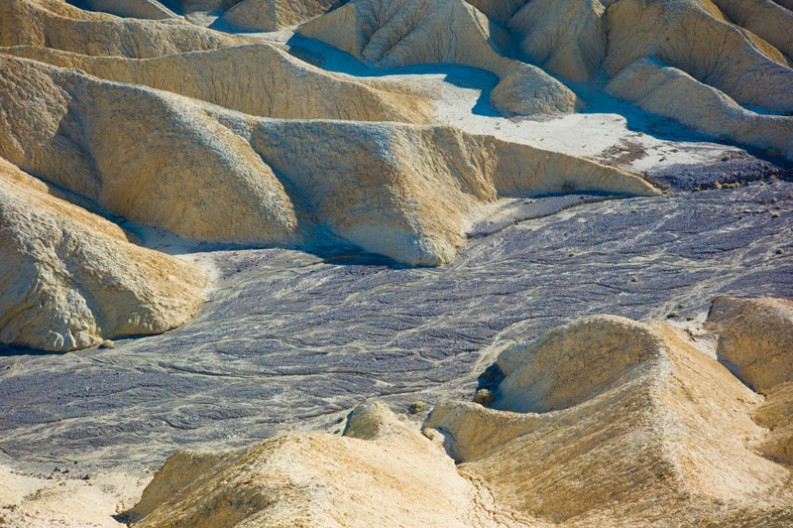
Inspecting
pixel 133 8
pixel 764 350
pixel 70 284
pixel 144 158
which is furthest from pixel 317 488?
pixel 133 8

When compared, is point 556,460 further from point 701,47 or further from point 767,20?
point 767,20

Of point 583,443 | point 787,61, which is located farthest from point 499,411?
point 787,61

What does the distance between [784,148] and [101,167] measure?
3752cm

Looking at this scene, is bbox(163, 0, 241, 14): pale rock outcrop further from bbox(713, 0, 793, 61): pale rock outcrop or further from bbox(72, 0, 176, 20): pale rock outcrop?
bbox(713, 0, 793, 61): pale rock outcrop

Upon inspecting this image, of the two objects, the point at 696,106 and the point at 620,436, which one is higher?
the point at 696,106

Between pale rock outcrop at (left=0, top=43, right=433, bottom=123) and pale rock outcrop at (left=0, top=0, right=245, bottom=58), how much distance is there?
17.0 ft

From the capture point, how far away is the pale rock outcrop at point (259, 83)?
4062cm

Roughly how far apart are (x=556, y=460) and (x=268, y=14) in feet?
156

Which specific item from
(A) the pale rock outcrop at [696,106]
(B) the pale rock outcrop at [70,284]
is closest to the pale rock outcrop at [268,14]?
(A) the pale rock outcrop at [696,106]

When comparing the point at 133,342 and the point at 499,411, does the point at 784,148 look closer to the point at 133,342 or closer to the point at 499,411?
the point at 499,411

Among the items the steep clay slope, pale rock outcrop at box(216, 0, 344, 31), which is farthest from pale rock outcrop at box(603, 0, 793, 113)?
pale rock outcrop at box(216, 0, 344, 31)

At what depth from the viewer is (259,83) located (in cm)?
4191

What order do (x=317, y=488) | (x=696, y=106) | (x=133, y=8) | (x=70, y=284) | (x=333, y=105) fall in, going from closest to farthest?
1. (x=317, y=488)
2. (x=70, y=284)
3. (x=333, y=105)
4. (x=696, y=106)
5. (x=133, y=8)

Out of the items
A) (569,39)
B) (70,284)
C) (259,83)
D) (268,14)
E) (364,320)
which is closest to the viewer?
(70,284)
